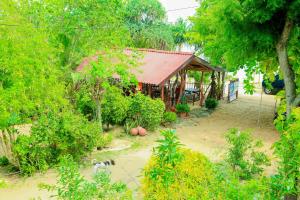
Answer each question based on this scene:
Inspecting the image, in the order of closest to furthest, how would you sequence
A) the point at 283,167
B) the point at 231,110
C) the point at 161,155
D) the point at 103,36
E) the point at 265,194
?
the point at 161,155
the point at 265,194
the point at 283,167
the point at 103,36
the point at 231,110

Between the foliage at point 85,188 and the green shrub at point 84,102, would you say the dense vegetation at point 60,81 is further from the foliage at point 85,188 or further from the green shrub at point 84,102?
the foliage at point 85,188

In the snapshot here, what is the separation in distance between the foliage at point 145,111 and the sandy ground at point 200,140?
61 cm

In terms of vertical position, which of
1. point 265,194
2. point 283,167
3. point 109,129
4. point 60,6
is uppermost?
point 60,6

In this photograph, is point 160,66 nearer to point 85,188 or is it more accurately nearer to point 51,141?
point 51,141

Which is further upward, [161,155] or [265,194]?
[161,155]

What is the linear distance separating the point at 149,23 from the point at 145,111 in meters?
23.3

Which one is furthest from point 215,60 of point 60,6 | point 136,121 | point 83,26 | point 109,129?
point 60,6

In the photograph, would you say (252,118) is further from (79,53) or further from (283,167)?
(283,167)

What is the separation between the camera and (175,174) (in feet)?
14.2

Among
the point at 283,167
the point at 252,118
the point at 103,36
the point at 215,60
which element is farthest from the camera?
the point at 252,118

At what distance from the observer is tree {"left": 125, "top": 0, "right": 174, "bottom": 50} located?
28522 millimetres

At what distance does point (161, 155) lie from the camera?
324cm

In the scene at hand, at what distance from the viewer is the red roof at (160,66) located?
510 inches

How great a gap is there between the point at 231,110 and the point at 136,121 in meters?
7.43
